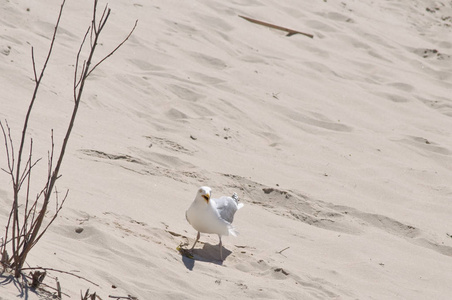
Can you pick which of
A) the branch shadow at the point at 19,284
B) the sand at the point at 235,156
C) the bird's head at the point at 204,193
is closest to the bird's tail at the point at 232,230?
the sand at the point at 235,156

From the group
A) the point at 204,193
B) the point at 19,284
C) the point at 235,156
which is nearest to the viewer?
the point at 19,284

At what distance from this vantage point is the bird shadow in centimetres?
409

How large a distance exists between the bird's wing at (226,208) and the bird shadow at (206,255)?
20cm

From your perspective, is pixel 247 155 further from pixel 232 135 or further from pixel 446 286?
pixel 446 286

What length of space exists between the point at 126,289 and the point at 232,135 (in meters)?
3.21

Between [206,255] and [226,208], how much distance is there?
34cm

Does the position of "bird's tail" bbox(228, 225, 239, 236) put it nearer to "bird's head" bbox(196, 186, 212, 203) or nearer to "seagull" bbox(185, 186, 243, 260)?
"seagull" bbox(185, 186, 243, 260)

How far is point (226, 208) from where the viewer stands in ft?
15.1

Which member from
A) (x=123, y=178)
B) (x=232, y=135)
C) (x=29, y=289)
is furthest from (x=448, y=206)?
(x=29, y=289)

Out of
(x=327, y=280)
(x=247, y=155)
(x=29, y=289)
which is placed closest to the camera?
(x=29, y=289)

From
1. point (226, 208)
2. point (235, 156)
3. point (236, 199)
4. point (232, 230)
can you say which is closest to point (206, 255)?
point (232, 230)

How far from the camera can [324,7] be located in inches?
470

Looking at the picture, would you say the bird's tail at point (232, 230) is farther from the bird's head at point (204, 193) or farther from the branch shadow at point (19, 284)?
the branch shadow at point (19, 284)

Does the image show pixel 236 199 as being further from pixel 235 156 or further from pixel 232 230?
pixel 235 156
